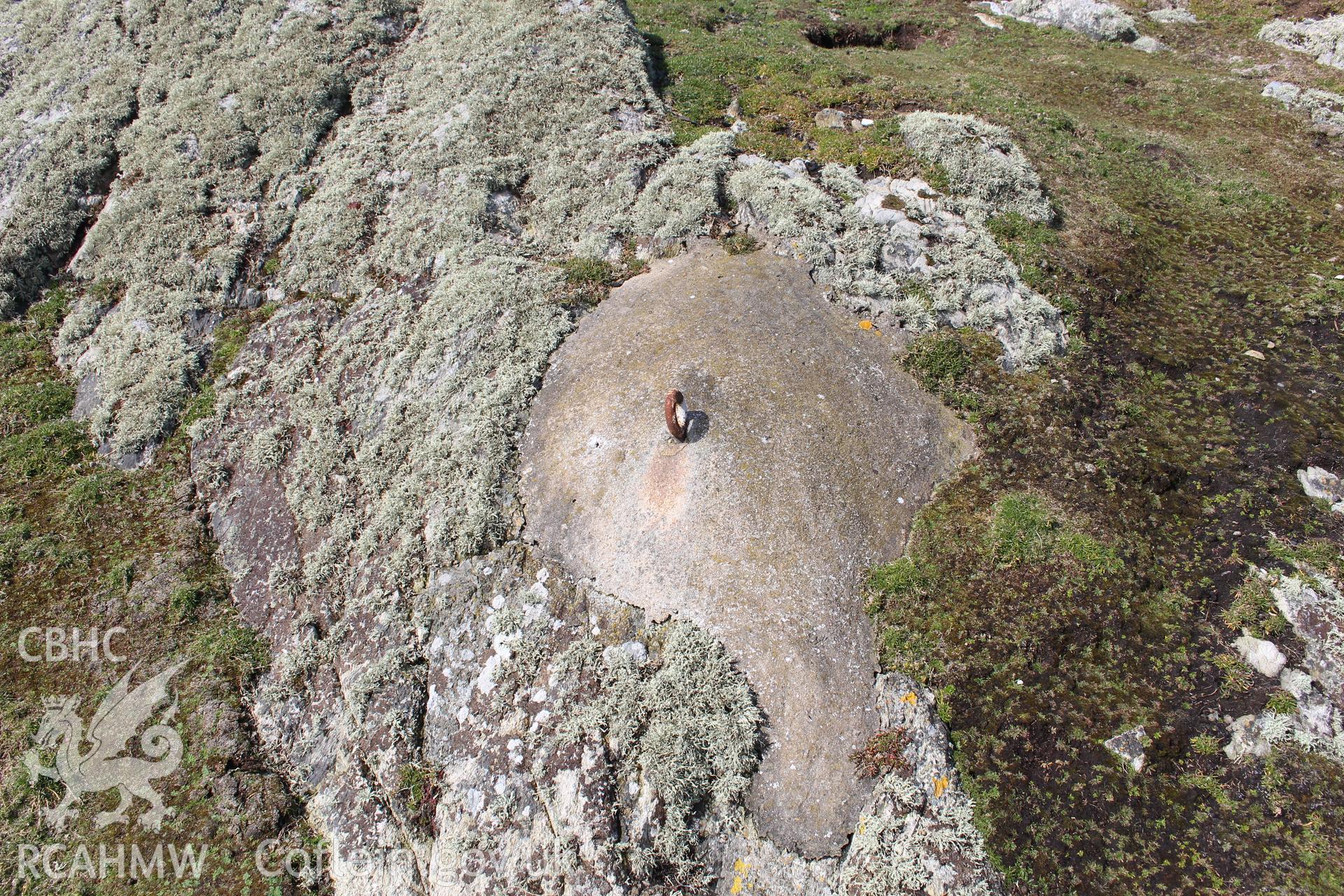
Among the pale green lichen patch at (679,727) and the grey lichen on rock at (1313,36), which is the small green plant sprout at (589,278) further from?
the grey lichen on rock at (1313,36)

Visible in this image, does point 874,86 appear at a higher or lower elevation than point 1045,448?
higher

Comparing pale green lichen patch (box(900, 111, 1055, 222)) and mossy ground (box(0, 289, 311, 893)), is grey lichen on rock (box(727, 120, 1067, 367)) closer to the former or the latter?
pale green lichen patch (box(900, 111, 1055, 222))

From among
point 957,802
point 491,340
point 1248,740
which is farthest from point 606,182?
point 1248,740

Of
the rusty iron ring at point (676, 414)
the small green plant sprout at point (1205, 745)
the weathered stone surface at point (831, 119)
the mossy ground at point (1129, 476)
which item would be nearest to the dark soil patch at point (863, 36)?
the mossy ground at point (1129, 476)

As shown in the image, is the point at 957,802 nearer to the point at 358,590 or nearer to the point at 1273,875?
the point at 1273,875

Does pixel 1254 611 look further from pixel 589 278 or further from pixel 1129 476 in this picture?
pixel 589 278

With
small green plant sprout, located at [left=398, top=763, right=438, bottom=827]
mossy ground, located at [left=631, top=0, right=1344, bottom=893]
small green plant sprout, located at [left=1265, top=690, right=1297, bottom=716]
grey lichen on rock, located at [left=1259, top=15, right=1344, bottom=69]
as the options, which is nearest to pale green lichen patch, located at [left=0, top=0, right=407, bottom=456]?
small green plant sprout, located at [left=398, top=763, right=438, bottom=827]

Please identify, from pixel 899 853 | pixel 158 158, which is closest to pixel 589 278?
pixel 899 853
